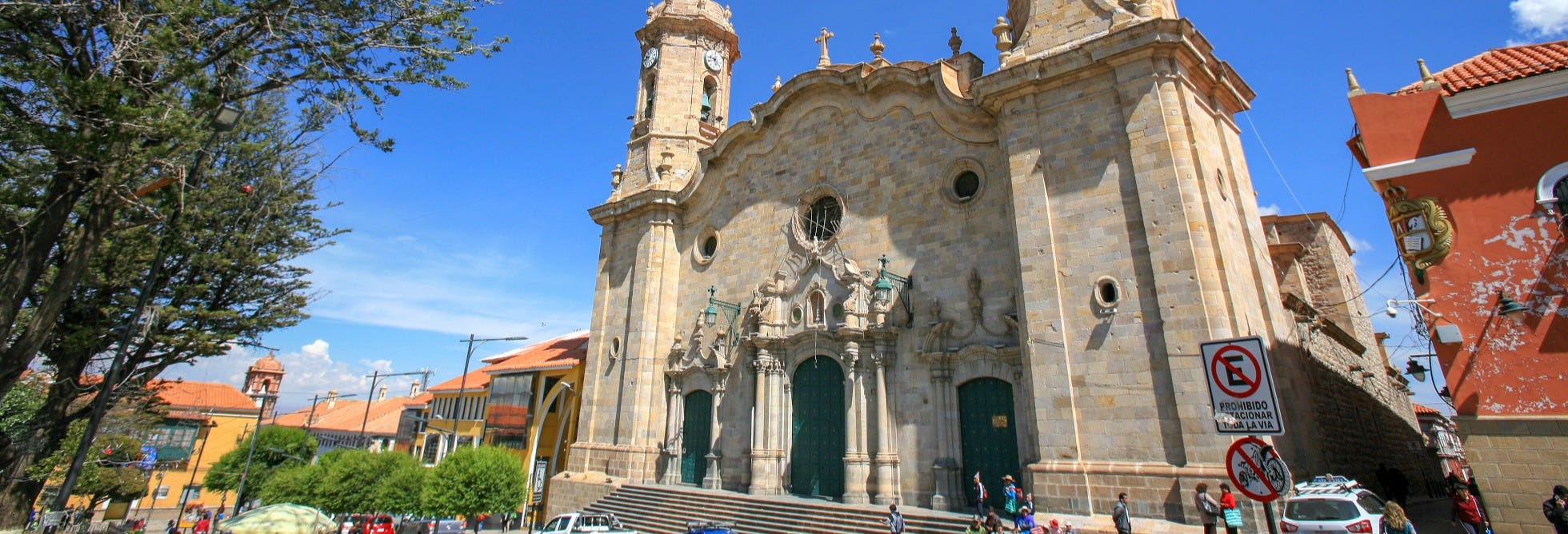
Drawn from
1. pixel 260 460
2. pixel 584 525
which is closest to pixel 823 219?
pixel 584 525

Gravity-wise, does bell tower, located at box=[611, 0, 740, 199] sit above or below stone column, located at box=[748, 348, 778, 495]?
above

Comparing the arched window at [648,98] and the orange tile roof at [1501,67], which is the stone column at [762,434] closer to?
the arched window at [648,98]

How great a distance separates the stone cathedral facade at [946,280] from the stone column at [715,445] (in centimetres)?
6

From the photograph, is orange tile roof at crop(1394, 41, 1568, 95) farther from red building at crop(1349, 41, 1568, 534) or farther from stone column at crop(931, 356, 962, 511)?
stone column at crop(931, 356, 962, 511)

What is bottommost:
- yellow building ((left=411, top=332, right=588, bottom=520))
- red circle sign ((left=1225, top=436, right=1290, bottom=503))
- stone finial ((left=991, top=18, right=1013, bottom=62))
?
red circle sign ((left=1225, top=436, right=1290, bottom=503))

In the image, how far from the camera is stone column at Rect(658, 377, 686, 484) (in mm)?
18438

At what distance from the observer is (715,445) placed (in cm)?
1758

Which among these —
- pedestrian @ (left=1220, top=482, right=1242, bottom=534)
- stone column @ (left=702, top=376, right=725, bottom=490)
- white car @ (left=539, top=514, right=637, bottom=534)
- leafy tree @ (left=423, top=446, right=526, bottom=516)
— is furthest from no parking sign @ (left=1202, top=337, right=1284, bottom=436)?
leafy tree @ (left=423, top=446, right=526, bottom=516)

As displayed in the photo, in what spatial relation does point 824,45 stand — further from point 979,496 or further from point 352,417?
point 352,417

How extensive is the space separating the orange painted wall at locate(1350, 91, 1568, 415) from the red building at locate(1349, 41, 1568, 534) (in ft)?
0.04

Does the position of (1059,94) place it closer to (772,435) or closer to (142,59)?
(772,435)

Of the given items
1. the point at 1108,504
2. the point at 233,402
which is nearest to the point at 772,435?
the point at 1108,504

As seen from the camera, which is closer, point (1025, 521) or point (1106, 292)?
point (1025, 521)

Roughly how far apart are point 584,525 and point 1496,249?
15.7 m
